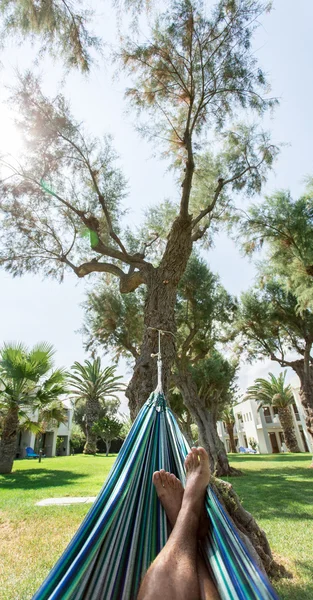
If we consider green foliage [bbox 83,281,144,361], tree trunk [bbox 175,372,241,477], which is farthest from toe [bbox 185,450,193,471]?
tree trunk [bbox 175,372,241,477]

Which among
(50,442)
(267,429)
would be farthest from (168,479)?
(267,429)

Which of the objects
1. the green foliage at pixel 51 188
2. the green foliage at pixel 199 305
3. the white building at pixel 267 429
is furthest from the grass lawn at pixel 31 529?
the white building at pixel 267 429

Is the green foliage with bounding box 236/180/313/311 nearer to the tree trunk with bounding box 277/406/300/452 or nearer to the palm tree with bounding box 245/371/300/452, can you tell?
the tree trunk with bounding box 277/406/300/452

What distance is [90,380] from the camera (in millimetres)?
18344

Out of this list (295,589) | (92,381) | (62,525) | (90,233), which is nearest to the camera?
(295,589)

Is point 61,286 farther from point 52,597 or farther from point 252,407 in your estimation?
point 252,407

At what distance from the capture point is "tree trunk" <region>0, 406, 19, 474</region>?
749cm

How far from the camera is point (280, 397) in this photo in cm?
2208

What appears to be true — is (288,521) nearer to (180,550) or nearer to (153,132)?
(180,550)

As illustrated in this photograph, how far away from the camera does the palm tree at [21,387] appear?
24.8 feet

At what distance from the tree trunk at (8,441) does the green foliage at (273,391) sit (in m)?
18.9

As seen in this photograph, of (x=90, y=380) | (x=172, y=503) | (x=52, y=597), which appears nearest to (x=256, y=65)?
(x=172, y=503)

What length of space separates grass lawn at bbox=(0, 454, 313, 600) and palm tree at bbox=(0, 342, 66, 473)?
958 millimetres

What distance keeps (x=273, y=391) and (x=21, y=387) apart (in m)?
20.0
